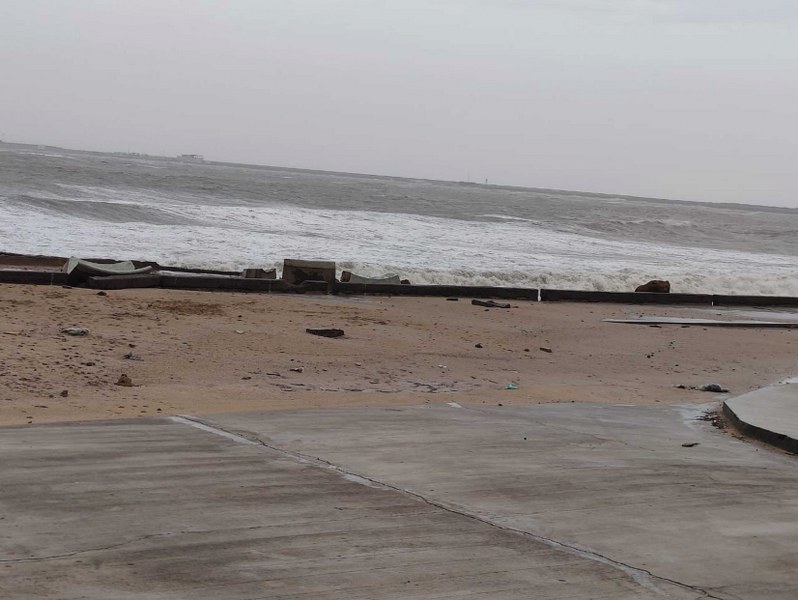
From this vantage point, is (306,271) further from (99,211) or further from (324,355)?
(99,211)

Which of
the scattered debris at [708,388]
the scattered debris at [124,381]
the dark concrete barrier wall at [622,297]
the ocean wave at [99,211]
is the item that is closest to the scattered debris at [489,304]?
the dark concrete barrier wall at [622,297]

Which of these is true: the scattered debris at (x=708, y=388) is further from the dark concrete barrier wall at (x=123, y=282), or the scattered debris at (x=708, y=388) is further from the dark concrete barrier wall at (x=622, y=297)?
the dark concrete barrier wall at (x=622, y=297)

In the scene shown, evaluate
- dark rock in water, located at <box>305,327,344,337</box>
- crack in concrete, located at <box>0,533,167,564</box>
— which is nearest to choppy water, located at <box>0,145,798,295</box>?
dark rock in water, located at <box>305,327,344,337</box>

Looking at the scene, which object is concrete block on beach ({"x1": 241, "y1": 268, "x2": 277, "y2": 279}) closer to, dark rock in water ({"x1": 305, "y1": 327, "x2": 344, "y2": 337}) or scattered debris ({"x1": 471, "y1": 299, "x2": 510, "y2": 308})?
scattered debris ({"x1": 471, "y1": 299, "x2": 510, "y2": 308})

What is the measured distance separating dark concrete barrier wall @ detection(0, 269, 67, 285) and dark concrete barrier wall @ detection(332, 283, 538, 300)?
5009mm

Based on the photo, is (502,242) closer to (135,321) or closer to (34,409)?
(135,321)

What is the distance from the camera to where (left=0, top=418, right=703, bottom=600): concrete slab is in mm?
4277

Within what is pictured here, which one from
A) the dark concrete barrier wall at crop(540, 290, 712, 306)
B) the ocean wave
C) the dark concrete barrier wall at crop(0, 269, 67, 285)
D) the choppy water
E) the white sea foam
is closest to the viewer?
the dark concrete barrier wall at crop(0, 269, 67, 285)

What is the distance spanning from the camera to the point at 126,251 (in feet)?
92.0

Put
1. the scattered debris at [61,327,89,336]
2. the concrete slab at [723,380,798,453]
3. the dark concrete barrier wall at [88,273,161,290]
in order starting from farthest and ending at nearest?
the dark concrete barrier wall at [88,273,161,290] → the scattered debris at [61,327,89,336] → the concrete slab at [723,380,798,453]

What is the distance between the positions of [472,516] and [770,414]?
4715 millimetres

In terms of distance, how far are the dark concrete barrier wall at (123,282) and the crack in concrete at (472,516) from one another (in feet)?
31.7

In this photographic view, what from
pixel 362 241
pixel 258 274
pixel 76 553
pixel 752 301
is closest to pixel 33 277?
pixel 258 274

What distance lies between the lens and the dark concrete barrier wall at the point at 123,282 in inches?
659
